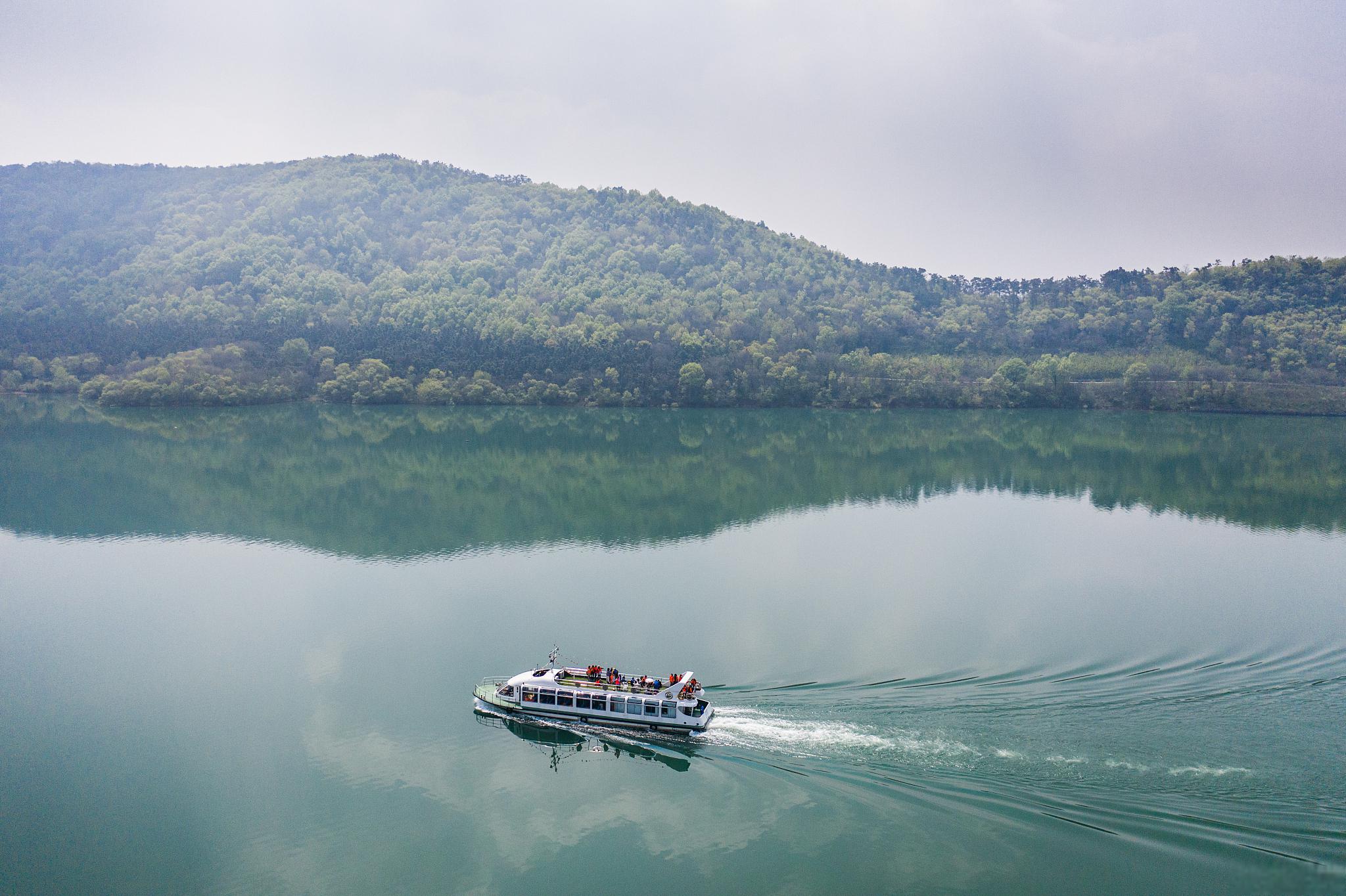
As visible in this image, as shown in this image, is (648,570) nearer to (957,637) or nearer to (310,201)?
(957,637)

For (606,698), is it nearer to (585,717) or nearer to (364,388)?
(585,717)

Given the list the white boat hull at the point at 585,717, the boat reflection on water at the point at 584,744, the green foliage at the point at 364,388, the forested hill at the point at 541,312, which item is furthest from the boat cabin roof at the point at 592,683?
the green foliage at the point at 364,388

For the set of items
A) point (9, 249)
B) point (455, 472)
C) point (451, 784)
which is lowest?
point (451, 784)

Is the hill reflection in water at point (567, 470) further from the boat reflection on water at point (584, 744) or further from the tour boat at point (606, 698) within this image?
the boat reflection on water at point (584, 744)

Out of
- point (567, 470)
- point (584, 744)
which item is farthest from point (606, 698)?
point (567, 470)

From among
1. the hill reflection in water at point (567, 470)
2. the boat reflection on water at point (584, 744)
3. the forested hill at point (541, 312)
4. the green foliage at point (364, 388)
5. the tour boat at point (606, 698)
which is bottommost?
the boat reflection on water at point (584, 744)

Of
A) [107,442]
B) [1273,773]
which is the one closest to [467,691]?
[1273,773]
